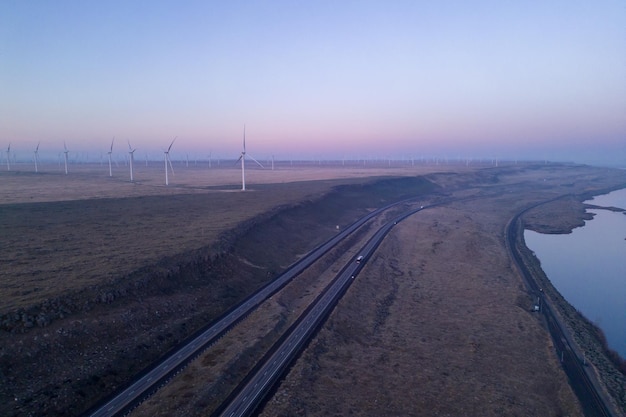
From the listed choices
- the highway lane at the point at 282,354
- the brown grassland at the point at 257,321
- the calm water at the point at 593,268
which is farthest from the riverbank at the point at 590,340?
the highway lane at the point at 282,354

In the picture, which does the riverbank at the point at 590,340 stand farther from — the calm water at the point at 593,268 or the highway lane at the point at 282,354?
the highway lane at the point at 282,354

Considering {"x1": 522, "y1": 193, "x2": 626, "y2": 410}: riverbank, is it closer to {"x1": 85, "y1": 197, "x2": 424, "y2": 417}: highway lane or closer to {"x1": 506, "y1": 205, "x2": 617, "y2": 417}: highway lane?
{"x1": 506, "y1": 205, "x2": 617, "y2": 417}: highway lane

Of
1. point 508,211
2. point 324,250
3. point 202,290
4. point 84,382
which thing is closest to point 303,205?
point 324,250

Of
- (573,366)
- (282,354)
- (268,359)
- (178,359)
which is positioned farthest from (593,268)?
(178,359)

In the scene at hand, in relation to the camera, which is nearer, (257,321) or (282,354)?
(282,354)

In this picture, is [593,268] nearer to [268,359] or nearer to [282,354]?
[282,354]

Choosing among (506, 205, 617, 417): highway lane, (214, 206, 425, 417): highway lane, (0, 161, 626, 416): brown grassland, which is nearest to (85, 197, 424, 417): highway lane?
(0, 161, 626, 416): brown grassland

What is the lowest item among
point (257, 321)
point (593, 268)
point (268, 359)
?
point (593, 268)
